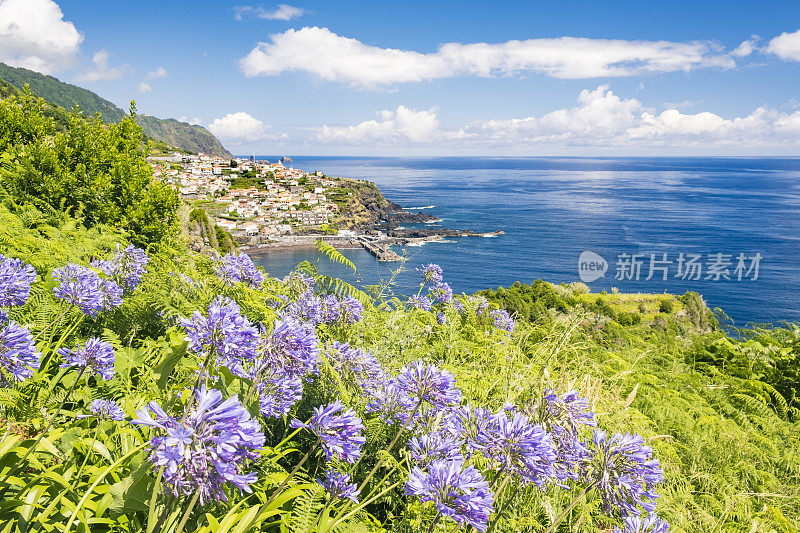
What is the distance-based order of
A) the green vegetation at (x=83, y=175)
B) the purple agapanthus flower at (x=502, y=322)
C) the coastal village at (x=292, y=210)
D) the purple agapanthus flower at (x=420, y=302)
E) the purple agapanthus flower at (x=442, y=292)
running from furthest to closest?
the coastal village at (x=292, y=210) < the green vegetation at (x=83, y=175) < the purple agapanthus flower at (x=502, y=322) < the purple agapanthus flower at (x=442, y=292) < the purple agapanthus flower at (x=420, y=302)

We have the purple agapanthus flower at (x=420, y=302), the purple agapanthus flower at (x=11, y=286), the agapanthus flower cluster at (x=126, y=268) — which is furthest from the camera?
the purple agapanthus flower at (x=420, y=302)

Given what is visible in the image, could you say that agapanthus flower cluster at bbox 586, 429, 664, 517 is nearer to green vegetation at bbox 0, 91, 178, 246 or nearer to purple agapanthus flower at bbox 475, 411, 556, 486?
purple agapanthus flower at bbox 475, 411, 556, 486

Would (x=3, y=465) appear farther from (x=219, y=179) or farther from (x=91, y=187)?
(x=219, y=179)

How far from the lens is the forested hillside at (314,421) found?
129 centimetres

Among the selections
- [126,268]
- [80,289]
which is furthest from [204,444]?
[126,268]

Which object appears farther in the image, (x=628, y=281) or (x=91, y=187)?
(x=628, y=281)

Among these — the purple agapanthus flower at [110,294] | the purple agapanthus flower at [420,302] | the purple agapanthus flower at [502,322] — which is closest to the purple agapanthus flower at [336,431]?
the purple agapanthus flower at [110,294]

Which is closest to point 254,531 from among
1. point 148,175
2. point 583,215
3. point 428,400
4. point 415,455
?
point 415,455

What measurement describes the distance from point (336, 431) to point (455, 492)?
0.43 m

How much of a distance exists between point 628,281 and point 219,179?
8878 cm

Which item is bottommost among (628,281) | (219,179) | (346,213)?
(628,281)

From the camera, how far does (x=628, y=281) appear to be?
56375mm

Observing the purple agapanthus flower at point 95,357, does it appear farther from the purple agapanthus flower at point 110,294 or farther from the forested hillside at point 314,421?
the purple agapanthus flower at point 110,294

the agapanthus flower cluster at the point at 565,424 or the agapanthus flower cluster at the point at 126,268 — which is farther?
the agapanthus flower cluster at the point at 126,268
